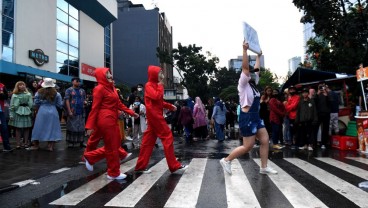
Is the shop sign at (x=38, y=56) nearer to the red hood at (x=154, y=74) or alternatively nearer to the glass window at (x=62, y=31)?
the glass window at (x=62, y=31)

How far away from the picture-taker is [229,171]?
535 cm

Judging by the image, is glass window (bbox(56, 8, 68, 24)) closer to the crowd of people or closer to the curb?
the crowd of people

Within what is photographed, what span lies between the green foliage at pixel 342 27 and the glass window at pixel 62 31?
20.8m

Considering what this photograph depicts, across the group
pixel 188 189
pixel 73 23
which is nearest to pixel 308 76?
pixel 188 189

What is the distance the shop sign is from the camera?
23.8 m

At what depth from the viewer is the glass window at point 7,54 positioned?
820 inches

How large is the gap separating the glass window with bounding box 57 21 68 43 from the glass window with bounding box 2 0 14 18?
6.41 m

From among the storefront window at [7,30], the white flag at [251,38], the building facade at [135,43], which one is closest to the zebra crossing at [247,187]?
the white flag at [251,38]

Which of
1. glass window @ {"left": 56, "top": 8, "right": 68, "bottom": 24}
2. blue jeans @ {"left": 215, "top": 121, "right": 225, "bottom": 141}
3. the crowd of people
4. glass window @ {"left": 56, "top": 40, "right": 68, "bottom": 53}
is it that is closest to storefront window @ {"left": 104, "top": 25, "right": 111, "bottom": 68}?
glass window @ {"left": 56, "top": 8, "right": 68, "bottom": 24}

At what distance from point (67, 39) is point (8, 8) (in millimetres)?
8732

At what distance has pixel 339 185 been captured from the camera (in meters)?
4.61

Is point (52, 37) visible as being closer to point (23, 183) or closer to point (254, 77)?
point (23, 183)

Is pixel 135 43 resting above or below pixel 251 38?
above

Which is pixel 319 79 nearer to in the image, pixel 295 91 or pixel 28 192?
pixel 295 91
